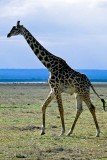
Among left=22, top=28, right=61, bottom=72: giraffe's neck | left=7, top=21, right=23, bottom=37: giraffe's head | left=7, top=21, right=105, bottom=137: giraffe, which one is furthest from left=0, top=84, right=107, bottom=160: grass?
left=7, top=21, right=23, bottom=37: giraffe's head

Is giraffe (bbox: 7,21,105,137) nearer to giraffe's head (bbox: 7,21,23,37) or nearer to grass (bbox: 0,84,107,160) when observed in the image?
giraffe's head (bbox: 7,21,23,37)

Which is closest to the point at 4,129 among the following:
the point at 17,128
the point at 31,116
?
the point at 17,128

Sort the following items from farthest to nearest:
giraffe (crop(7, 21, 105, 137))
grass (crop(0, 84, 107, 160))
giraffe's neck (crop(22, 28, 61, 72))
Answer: giraffe's neck (crop(22, 28, 61, 72)) → giraffe (crop(7, 21, 105, 137)) → grass (crop(0, 84, 107, 160))

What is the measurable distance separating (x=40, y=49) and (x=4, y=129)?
2882 millimetres

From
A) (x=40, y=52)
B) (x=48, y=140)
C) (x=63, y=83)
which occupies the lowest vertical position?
(x=48, y=140)

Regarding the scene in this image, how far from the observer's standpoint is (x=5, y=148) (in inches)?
605

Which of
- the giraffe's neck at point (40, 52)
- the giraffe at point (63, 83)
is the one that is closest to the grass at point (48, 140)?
the giraffe at point (63, 83)

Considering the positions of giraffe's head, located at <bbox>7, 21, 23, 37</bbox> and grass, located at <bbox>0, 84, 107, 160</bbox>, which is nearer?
grass, located at <bbox>0, 84, 107, 160</bbox>

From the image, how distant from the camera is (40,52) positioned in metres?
19.6

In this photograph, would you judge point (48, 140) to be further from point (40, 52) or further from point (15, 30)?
point (15, 30)

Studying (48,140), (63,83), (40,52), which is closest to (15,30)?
(40,52)

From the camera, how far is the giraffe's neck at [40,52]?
19.3 meters

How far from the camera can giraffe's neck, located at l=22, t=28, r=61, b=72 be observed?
1930 centimetres

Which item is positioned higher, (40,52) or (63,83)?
(40,52)
